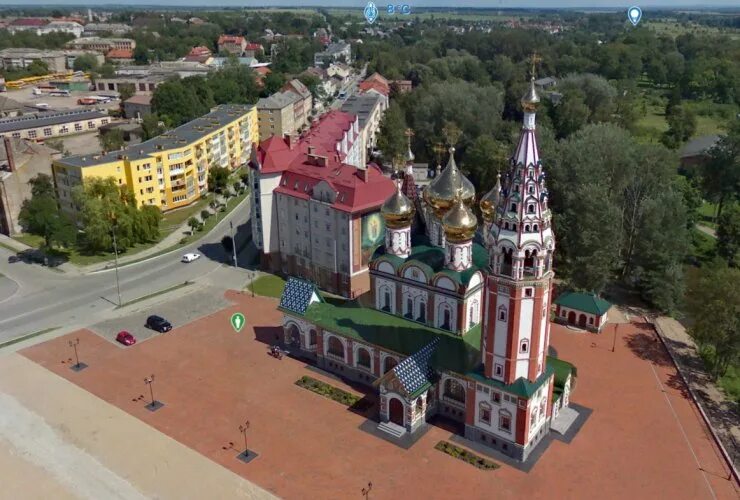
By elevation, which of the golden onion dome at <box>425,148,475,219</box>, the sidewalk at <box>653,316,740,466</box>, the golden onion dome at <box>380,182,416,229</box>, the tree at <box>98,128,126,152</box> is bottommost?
the sidewalk at <box>653,316,740,466</box>

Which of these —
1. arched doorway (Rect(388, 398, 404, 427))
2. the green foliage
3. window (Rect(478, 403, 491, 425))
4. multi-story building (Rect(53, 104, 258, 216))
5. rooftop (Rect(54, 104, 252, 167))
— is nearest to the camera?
window (Rect(478, 403, 491, 425))

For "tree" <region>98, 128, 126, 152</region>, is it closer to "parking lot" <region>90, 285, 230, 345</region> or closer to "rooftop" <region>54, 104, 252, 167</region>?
"rooftop" <region>54, 104, 252, 167</region>

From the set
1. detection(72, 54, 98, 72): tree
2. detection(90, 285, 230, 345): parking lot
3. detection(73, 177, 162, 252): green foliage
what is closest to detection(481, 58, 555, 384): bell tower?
detection(90, 285, 230, 345): parking lot

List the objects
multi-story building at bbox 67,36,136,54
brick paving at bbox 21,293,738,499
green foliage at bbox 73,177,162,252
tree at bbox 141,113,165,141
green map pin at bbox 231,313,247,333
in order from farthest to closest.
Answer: multi-story building at bbox 67,36,136,54
tree at bbox 141,113,165,141
green foliage at bbox 73,177,162,252
green map pin at bbox 231,313,247,333
brick paving at bbox 21,293,738,499

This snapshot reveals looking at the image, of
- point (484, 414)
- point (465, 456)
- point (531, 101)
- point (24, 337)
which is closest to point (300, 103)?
point (24, 337)

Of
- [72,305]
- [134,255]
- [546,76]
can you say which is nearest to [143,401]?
[72,305]

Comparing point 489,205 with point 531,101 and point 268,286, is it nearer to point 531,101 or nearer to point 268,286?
point 531,101

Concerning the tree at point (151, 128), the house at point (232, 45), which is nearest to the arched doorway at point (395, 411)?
the tree at point (151, 128)

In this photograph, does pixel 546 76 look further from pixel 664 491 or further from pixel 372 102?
pixel 664 491
